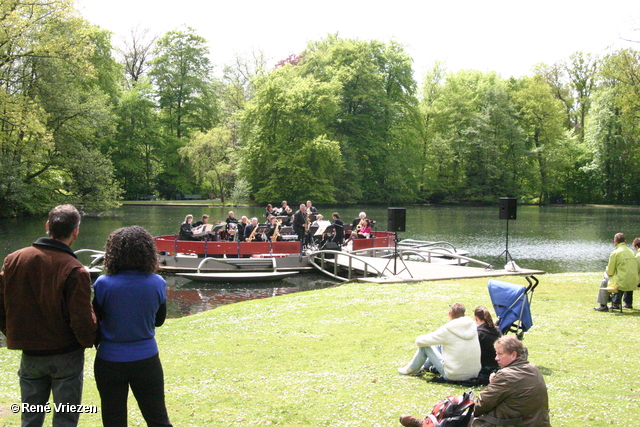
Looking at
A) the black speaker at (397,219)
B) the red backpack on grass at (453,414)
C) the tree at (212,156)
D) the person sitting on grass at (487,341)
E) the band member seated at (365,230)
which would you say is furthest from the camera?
the tree at (212,156)

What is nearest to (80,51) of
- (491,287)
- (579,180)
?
(491,287)

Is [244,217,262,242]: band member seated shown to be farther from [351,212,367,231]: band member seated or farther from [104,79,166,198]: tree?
[104,79,166,198]: tree

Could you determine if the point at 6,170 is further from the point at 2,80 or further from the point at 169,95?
the point at 169,95

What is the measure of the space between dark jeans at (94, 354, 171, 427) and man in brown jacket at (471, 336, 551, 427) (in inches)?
105

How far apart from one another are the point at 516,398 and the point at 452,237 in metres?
31.2

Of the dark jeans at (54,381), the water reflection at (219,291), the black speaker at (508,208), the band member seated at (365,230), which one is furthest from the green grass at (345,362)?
the band member seated at (365,230)

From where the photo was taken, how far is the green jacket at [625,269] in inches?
440

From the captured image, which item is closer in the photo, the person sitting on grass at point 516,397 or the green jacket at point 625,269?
the person sitting on grass at point 516,397

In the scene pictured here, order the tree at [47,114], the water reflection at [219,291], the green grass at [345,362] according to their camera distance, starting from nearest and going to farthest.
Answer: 1. the green grass at [345,362]
2. the water reflection at [219,291]
3. the tree at [47,114]

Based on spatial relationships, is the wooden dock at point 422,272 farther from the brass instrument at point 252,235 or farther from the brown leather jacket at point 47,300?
the brown leather jacket at point 47,300

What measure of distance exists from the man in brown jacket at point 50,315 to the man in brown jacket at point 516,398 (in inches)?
126

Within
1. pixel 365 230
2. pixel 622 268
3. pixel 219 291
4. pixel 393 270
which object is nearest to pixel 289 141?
pixel 365 230

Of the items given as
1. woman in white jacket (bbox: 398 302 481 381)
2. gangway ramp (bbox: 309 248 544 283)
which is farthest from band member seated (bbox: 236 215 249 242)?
woman in white jacket (bbox: 398 302 481 381)

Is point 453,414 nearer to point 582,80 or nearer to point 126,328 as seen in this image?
point 126,328
